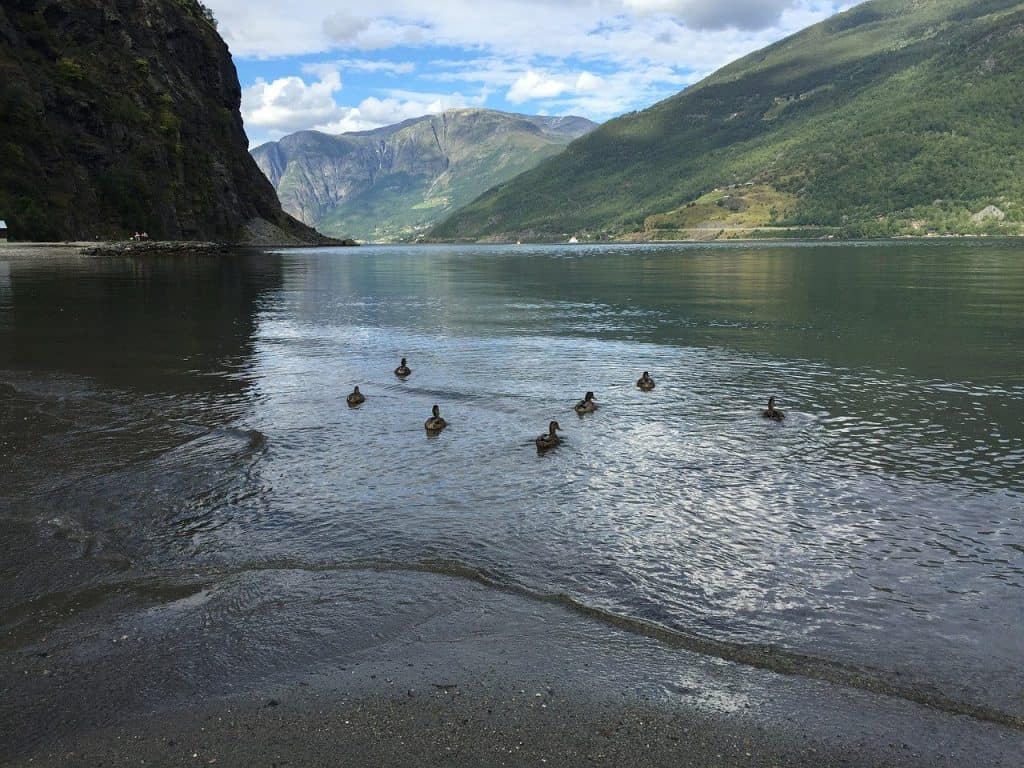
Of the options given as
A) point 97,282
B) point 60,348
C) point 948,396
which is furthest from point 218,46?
point 948,396

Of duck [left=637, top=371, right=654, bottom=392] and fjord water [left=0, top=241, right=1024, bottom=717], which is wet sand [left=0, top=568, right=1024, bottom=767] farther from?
duck [left=637, top=371, right=654, bottom=392]

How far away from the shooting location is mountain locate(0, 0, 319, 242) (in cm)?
12238

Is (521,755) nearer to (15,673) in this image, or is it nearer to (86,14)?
(15,673)

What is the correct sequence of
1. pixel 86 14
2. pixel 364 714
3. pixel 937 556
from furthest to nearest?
Answer: pixel 86 14, pixel 937 556, pixel 364 714

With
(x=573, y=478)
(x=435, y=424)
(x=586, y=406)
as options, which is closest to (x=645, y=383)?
(x=586, y=406)

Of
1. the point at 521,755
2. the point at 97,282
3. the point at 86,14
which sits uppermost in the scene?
the point at 86,14

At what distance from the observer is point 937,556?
42.3ft

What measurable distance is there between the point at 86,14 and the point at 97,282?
4331 inches

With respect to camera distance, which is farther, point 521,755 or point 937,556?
point 937,556

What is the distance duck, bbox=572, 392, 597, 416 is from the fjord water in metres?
0.48

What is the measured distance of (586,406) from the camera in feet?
77.9

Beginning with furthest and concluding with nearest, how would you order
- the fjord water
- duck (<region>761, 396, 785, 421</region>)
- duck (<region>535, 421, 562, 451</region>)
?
duck (<region>761, 396, 785, 421</region>), duck (<region>535, 421, 562, 451</region>), the fjord water

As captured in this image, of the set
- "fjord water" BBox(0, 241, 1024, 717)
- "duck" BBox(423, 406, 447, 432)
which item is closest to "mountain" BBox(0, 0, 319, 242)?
"fjord water" BBox(0, 241, 1024, 717)

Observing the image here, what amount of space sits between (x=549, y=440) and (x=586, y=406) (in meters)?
4.33
